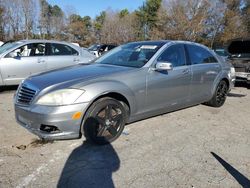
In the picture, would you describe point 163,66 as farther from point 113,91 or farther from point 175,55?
point 113,91

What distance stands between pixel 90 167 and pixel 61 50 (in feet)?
17.5

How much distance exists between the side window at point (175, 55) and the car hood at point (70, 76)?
81 centimetres

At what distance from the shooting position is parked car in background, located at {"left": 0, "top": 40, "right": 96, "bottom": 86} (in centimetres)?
691

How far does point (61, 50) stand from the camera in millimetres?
7859

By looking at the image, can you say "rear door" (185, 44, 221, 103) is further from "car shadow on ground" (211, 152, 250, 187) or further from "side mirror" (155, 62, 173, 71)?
"car shadow on ground" (211, 152, 250, 187)

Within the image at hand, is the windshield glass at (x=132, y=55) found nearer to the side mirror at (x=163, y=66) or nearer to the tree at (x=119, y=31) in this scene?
the side mirror at (x=163, y=66)

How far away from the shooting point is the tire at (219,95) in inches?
237

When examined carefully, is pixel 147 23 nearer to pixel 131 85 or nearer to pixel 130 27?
pixel 130 27

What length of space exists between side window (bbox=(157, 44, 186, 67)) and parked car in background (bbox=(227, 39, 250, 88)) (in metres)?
4.73

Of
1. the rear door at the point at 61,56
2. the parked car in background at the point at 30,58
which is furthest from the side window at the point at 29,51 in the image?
the rear door at the point at 61,56

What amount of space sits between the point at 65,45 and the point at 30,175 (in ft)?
18.2

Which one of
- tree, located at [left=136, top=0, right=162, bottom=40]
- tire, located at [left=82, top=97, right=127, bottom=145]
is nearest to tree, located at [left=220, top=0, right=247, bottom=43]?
tree, located at [left=136, top=0, right=162, bottom=40]

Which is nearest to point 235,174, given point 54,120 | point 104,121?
point 104,121

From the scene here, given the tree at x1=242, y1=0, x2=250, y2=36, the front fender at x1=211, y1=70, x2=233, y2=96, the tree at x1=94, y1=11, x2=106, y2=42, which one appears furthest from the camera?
the tree at x1=94, y1=11, x2=106, y2=42
